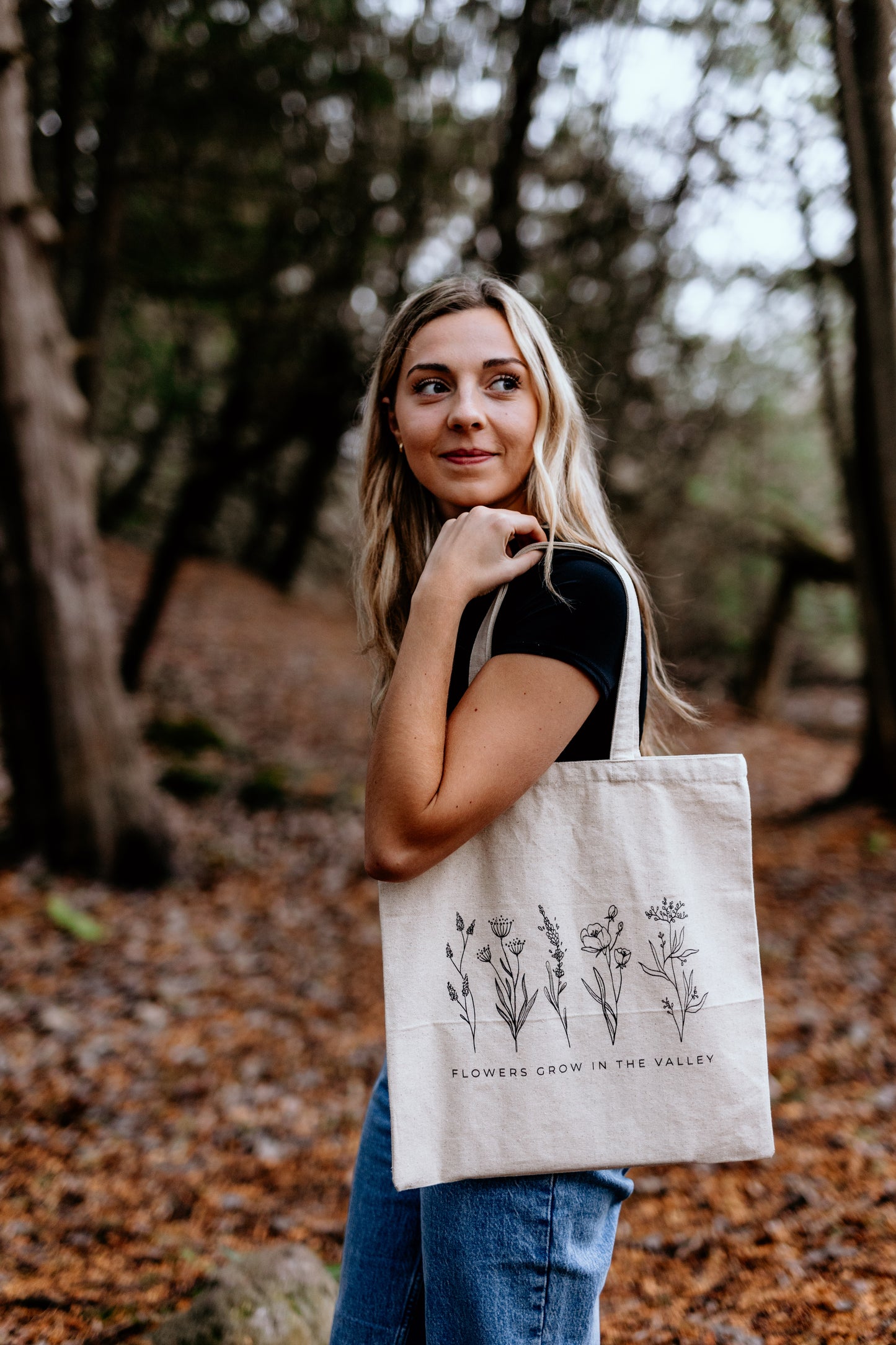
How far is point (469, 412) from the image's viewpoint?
1.57 meters

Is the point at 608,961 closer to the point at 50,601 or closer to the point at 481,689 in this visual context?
the point at 481,689

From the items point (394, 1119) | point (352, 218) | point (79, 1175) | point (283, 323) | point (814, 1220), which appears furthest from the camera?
point (283, 323)

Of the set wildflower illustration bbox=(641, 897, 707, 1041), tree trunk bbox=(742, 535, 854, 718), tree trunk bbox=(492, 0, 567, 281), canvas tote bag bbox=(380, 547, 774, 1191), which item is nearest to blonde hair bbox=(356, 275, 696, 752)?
canvas tote bag bbox=(380, 547, 774, 1191)

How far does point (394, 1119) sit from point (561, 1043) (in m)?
0.26

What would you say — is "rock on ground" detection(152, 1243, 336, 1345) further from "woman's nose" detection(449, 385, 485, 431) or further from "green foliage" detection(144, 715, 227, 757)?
"green foliage" detection(144, 715, 227, 757)

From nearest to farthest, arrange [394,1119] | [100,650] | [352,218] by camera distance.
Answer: [394,1119]
[100,650]
[352,218]

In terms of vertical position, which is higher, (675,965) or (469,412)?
(469,412)

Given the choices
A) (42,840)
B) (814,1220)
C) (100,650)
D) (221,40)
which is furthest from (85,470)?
(814,1220)

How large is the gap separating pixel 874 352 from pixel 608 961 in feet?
19.5

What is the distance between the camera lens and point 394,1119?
4.44ft

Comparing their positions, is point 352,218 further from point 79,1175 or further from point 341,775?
point 79,1175

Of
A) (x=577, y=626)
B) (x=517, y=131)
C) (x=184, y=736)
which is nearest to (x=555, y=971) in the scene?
(x=577, y=626)

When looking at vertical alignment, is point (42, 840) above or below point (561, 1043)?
above

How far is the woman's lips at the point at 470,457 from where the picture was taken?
1.60m
